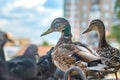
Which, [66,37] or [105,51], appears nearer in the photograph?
[105,51]

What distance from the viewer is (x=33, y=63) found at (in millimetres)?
2551

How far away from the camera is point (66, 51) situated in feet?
7.57

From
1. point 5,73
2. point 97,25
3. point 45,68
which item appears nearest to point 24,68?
point 5,73

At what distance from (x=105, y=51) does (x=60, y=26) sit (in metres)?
0.35

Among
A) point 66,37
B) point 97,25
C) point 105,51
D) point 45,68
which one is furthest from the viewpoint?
point 45,68

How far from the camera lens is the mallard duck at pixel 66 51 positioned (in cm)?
220

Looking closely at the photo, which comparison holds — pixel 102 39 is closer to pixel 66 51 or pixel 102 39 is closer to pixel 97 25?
pixel 97 25

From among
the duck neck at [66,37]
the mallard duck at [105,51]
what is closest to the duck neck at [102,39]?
the mallard duck at [105,51]

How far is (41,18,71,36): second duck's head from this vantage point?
2.42 m

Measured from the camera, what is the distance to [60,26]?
7.98ft

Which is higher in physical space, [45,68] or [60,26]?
[60,26]

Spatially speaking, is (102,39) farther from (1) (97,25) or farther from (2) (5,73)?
(2) (5,73)

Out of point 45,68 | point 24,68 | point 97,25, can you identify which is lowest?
point 45,68

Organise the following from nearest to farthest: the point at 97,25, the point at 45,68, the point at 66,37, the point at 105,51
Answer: the point at 105,51
the point at 97,25
the point at 66,37
the point at 45,68
